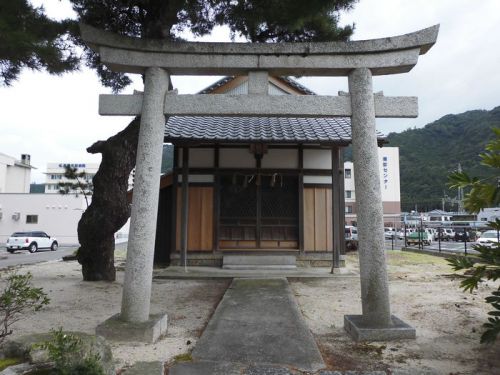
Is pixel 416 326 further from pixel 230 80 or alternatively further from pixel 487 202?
pixel 230 80

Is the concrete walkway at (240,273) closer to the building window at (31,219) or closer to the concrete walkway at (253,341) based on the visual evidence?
the concrete walkway at (253,341)

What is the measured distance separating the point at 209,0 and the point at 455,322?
6686 mm

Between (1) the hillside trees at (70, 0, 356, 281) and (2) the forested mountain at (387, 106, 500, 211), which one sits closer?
(1) the hillside trees at (70, 0, 356, 281)

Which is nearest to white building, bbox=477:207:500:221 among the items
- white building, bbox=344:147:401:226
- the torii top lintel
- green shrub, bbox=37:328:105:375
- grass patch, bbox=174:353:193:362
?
the torii top lintel

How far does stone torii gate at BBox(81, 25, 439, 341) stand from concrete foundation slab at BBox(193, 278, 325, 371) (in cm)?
79

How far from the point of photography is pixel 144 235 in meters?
4.87

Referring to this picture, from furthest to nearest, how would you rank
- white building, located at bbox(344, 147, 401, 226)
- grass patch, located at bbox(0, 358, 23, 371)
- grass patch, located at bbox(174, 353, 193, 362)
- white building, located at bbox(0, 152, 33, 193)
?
white building, located at bbox(344, 147, 401, 226), white building, located at bbox(0, 152, 33, 193), grass patch, located at bbox(174, 353, 193, 362), grass patch, located at bbox(0, 358, 23, 371)

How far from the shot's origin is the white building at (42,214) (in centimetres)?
3325

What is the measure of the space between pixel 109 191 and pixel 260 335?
489 cm

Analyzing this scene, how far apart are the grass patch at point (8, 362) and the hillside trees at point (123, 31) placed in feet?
A: 16.3

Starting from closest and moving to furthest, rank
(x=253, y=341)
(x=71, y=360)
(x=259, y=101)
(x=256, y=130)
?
(x=71, y=360) < (x=253, y=341) < (x=259, y=101) < (x=256, y=130)

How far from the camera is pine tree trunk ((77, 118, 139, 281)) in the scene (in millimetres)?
7992

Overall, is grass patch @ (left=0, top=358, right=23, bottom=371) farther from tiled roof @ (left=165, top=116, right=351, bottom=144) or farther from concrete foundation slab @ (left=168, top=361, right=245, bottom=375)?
tiled roof @ (left=165, top=116, right=351, bottom=144)

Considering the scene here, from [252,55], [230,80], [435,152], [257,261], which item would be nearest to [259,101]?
[252,55]
